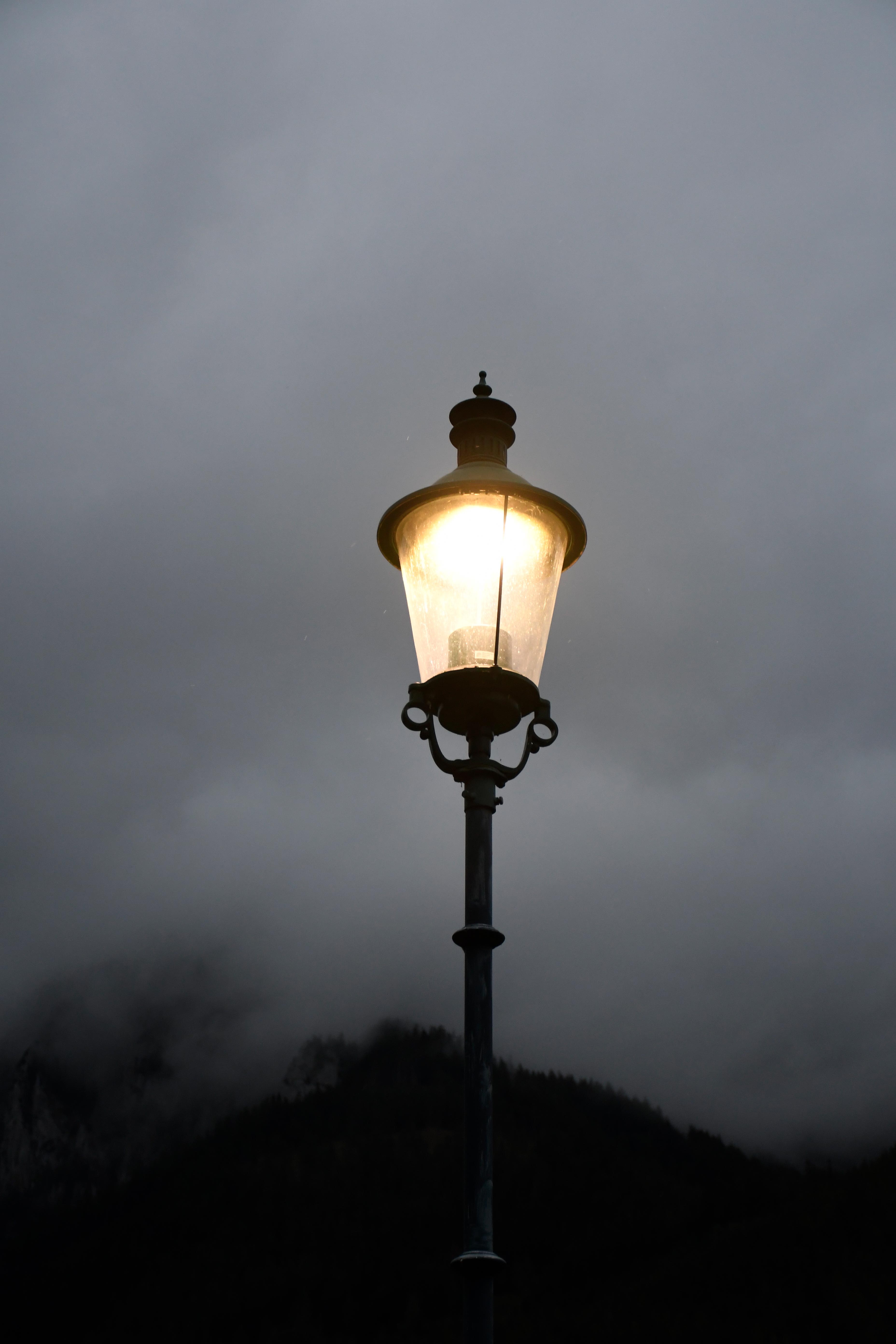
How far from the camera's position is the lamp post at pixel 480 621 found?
5926 millimetres

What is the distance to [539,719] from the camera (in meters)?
6.29

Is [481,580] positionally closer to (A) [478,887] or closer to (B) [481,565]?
(B) [481,565]

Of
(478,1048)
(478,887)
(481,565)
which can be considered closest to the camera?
(478,1048)

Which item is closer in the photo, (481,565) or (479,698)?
(479,698)

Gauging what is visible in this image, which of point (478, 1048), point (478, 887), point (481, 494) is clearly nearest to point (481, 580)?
point (481, 494)

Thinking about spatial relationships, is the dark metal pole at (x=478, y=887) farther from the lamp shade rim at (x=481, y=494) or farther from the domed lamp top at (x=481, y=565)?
the lamp shade rim at (x=481, y=494)

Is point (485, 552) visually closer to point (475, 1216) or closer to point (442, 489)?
point (442, 489)

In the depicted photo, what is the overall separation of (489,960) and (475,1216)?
1108mm

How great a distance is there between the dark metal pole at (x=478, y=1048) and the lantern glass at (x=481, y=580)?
1.43ft

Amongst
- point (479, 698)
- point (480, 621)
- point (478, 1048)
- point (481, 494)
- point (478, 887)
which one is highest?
point (481, 494)

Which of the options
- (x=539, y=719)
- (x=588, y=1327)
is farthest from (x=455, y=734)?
(x=588, y=1327)

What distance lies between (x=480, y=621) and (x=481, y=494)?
0.69 meters

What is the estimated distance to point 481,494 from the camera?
628 cm

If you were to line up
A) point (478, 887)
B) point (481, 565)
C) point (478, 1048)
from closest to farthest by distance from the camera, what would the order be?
point (478, 1048) → point (478, 887) → point (481, 565)
